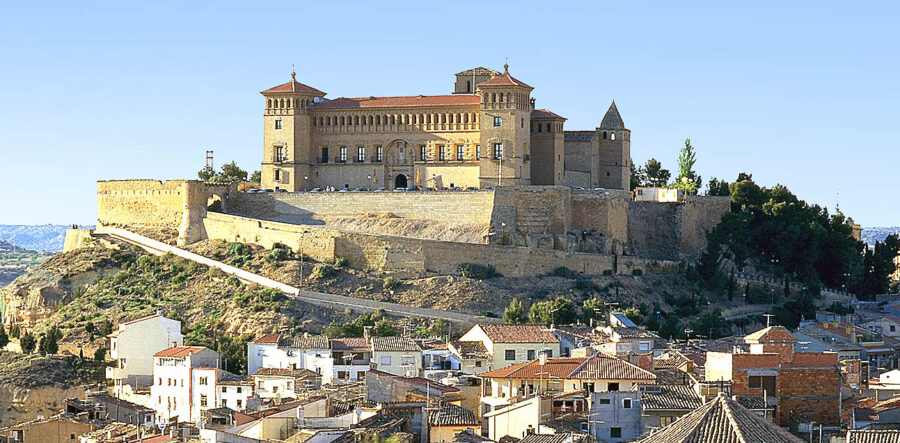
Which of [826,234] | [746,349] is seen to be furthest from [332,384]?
[826,234]

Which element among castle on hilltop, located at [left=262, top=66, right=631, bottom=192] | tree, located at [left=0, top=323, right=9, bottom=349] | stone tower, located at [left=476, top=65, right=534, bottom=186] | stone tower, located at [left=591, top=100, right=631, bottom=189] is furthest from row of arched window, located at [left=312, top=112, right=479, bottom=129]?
tree, located at [left=0, top=323, right=9, bottom=349]

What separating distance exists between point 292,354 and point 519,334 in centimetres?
598

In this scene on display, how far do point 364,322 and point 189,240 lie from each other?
12.9m

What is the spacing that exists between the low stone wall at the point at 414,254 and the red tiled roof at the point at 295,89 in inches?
230

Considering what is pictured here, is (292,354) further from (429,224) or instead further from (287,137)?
(287,137)

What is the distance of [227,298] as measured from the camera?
61531 mm

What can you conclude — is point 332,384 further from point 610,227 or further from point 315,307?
→ point 610,227

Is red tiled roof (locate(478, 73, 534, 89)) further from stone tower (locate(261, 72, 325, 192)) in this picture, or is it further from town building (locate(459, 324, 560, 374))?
town building (locate(459, 324, 560, 374))

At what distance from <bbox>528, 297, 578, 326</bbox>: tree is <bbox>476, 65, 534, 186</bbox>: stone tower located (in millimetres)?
9316

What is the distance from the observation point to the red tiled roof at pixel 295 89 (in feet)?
225

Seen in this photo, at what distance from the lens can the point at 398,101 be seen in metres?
69.0

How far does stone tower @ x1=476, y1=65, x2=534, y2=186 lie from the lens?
65.6 metres

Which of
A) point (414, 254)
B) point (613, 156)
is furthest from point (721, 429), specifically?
point (613, 156)

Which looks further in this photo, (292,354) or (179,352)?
(292,354)
